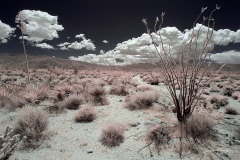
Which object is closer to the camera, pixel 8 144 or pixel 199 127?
pixel 8 144

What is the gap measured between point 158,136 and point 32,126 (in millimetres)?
3482

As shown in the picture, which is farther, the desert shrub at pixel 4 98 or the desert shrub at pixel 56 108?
the desert shrub at pixel 4 98

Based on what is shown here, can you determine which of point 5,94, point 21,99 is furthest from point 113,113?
point 5,94

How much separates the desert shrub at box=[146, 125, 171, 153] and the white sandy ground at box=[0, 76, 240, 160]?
160 mm

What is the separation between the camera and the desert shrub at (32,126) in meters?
5.97

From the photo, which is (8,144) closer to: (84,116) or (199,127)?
(84,116)

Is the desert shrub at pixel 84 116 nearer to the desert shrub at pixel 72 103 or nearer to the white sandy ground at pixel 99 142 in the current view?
the white sandy ground at pixel 99 142

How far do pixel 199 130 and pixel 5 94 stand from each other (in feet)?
29.5

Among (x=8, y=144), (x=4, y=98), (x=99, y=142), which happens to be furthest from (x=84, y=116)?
(x=4, y=98)

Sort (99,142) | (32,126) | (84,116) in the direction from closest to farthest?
(99,142)
(32,126)
(84,116)

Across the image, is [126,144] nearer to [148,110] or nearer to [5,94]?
[148,110]

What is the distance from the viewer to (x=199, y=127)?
6.02 metres

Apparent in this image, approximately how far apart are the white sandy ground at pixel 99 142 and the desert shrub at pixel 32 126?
33 centimetres

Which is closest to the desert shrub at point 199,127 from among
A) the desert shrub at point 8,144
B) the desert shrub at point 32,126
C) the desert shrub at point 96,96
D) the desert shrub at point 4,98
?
the desert shrub at point 32,126
